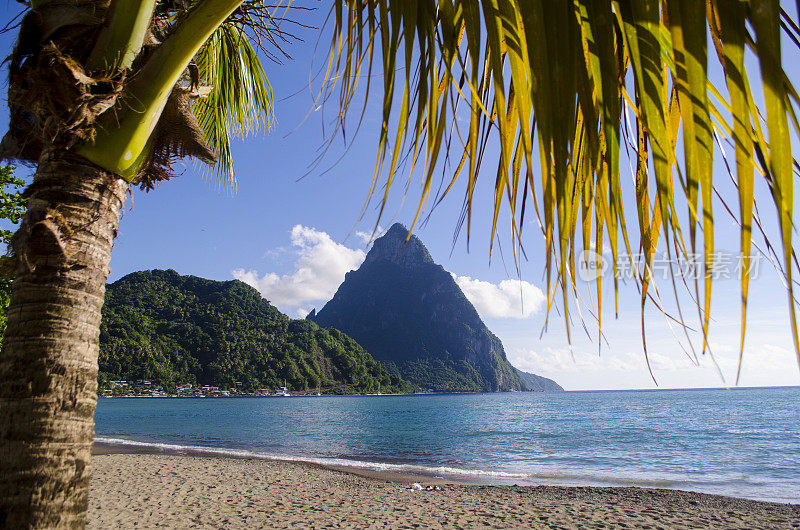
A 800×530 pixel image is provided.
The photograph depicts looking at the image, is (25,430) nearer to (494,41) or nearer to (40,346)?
(40,346)

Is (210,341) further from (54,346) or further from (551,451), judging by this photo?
(54,346)

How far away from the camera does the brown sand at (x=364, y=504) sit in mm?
5718

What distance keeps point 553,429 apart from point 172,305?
69.0m

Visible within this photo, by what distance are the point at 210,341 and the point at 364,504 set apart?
77709mm

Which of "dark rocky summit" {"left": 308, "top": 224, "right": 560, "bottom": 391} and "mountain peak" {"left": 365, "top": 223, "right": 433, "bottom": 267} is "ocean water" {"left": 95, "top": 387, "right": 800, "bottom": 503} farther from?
"mountain peak" {"left": 365, "top": 223, "right": 433, "bottom": 267}

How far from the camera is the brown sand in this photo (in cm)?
572

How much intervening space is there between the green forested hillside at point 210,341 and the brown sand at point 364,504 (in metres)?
66.3

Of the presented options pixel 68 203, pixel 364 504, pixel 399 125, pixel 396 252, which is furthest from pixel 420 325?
pixel 399 125

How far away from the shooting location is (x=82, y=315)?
49.4 inches

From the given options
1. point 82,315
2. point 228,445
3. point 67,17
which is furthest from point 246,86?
point 228,445

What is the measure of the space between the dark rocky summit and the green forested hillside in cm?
3157

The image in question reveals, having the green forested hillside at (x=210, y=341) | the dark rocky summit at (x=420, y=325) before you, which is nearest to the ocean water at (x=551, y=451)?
the green forested hillside at (x=210, y=341)

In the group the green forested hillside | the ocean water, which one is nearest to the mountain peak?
the green forested hillside

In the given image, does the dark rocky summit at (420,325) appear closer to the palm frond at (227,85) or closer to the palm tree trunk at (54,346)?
the palm frond at (227,85)
